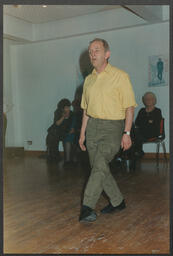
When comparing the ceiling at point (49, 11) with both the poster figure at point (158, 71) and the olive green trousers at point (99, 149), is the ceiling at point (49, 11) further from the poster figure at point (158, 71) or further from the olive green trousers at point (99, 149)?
the olive green trousers at point (99, 149)

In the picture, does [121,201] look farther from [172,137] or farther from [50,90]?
[50,90]

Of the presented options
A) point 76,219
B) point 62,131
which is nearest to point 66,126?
point 62,131

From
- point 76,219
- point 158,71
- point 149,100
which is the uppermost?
point 158,71

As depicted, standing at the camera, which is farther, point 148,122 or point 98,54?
point 148,122

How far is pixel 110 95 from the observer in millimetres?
2648

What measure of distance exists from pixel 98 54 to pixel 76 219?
1316mm

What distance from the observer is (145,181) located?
14.2 feet

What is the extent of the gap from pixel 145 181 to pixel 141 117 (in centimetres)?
191

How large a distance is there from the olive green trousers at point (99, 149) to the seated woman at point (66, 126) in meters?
3.36

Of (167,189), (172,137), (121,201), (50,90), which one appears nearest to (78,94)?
(50,90)

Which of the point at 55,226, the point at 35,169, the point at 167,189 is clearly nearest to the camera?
the point at 55,226

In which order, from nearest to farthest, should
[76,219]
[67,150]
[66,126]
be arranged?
[76,219]
[67,150]
[66,126]

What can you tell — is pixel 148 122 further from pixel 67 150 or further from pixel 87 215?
pixel 87 215

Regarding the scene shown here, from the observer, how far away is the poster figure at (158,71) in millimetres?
6371
